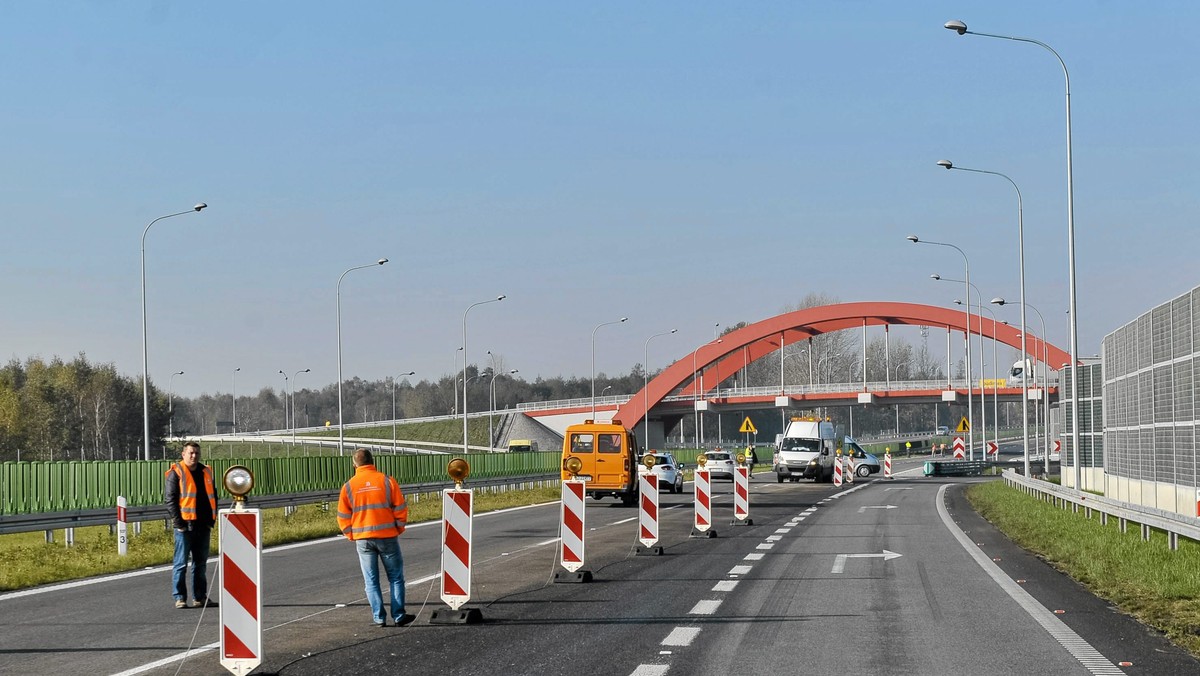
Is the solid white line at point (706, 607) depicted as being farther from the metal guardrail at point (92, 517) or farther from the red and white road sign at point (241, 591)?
the metal guardrail at point (92, 517)

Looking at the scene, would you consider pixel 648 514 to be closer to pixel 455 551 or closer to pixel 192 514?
pixel 192 514

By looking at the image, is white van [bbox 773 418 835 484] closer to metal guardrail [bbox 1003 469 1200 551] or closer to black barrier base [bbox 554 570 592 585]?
metal guardrail [bbox 1003 469 1200 551]

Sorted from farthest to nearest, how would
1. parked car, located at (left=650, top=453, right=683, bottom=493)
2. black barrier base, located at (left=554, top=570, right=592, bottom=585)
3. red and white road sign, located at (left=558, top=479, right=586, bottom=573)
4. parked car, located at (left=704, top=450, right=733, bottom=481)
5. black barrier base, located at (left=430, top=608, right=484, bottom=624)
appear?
parked car, located at (left=704, top=450, right=733, bottom=481), parked car, located at (left=650, top=453, right=683, bottom=493), red and white road sign, located at (left=558, top=479, right=586, bottom=573), black barrier base, located at (left=554, top=570, right=592, bottom=585), black barrier base, located at (left=430, top=608, right=484, bottom=624)

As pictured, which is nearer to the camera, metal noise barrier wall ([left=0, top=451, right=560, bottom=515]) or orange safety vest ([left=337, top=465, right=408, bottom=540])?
orange safety vest ([left=337, top=465, right=408, bottom=540])

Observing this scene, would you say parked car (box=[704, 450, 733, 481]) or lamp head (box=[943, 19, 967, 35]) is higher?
lamp head (box=[943, 19, 967, 35])

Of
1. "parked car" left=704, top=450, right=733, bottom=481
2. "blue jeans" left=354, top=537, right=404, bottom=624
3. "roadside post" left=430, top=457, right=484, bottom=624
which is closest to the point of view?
"blue jeans" left=354, top=537, right=404, bottom=624

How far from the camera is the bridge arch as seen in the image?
103938 mm

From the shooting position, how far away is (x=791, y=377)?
164 meters

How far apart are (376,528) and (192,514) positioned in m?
3.50

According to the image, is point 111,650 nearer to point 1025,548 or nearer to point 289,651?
point 289,651

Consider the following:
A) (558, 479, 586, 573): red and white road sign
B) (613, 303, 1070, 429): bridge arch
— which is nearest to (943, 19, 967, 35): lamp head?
(558, 479, 586, 573): red and white road sign

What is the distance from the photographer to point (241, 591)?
909 cm

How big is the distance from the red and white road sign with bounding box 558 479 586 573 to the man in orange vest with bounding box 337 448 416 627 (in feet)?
13.3

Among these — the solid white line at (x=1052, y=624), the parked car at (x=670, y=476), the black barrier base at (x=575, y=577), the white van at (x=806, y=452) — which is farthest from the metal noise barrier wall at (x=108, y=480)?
the white van at (x=806, y=452)
